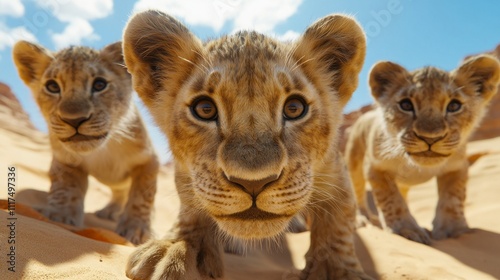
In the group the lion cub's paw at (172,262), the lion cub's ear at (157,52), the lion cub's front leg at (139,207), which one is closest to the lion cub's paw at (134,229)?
the lion cub's front leg at (139,207)

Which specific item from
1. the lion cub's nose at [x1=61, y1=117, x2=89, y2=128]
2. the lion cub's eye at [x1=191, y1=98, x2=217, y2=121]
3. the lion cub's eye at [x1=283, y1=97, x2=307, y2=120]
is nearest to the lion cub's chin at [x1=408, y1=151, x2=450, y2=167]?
the lion cub's eye at [x1=283, y1=97, x2=307, y2=120]

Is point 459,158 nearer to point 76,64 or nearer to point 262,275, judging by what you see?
point 262,275

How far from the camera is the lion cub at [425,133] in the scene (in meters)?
3.89

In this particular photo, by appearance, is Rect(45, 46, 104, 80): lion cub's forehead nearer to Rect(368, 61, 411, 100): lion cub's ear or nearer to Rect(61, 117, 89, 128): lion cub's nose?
Rect(61, 117, 89, 128): lion cub's nose

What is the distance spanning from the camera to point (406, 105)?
14.0 feet

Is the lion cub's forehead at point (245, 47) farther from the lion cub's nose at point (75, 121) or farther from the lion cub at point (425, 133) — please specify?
the lion cub at point (425, 133)

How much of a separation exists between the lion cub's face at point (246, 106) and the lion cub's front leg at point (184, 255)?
0.17m

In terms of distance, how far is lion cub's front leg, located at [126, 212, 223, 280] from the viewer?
2.13 metres

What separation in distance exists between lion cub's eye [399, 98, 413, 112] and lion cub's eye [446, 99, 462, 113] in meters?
0.33

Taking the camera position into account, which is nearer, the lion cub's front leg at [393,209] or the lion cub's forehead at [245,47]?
the lion cub's forehead at [245,47]

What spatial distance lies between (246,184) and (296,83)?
0.75 m

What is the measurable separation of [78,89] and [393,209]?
320cm

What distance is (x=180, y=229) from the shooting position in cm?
261

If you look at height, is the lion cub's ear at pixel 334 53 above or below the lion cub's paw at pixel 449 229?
above
